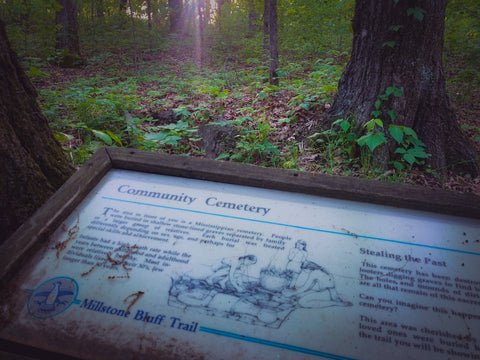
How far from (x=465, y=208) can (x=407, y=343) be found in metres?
0.68

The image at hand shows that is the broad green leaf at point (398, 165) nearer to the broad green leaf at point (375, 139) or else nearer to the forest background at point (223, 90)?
the forest background at point (223, 90)

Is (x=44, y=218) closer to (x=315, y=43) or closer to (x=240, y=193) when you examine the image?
(x=240, y=193)

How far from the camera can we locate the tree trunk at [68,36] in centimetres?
850

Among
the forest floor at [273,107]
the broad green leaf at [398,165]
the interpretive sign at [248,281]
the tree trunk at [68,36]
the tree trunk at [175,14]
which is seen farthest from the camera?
the tree trunk at [175,14]

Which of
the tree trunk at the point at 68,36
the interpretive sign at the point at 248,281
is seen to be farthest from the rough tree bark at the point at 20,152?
the tree trunk at the point at 68,36

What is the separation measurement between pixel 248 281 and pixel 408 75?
282cm

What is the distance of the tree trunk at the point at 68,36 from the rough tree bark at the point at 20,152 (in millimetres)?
8186

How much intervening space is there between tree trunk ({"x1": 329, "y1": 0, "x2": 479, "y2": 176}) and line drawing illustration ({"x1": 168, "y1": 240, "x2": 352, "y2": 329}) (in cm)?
222

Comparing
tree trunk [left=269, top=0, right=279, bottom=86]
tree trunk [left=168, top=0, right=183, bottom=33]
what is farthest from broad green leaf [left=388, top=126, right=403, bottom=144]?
tree trunk [left=168, top=0, right=183, bottom=33]

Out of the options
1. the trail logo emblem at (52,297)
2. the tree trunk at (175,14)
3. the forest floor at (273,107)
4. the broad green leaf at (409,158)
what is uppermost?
the tree trunk at (175,14)

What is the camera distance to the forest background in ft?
10.6

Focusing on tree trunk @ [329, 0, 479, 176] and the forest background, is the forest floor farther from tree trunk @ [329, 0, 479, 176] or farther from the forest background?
tree trunk @ [329, 0, 479, 176]

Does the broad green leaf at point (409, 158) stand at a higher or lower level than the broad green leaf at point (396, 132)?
lower

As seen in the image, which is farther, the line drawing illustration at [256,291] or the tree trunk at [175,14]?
the tree trunk at [175,14]
